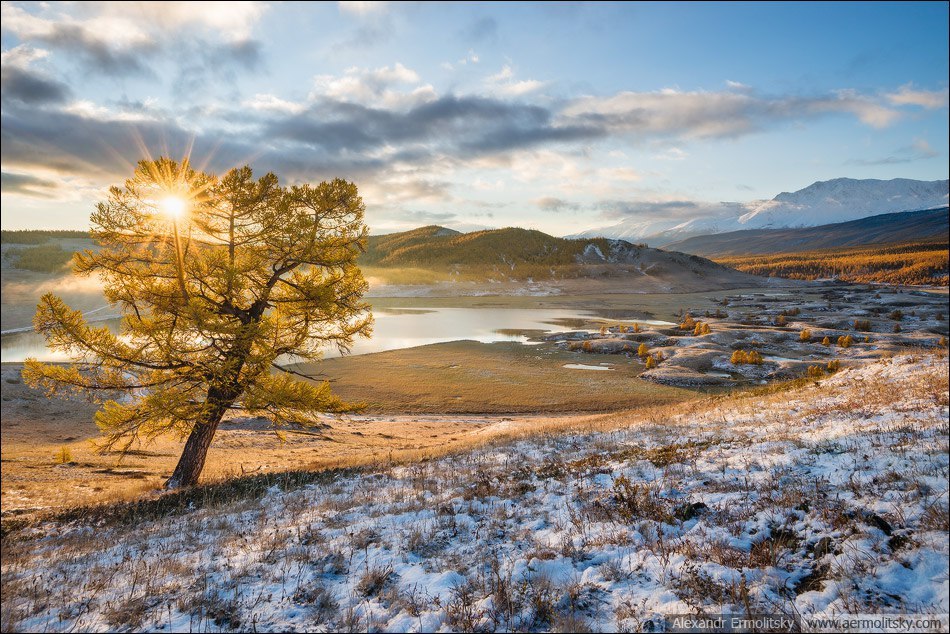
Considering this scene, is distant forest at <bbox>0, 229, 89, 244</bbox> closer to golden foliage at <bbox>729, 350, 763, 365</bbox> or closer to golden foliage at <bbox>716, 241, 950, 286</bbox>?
golden foliage at <bbox>729, 350, 763, 365</bbox>

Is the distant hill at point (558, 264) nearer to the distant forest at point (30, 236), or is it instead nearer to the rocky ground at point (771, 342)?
the rocky ground at point (771, 342)

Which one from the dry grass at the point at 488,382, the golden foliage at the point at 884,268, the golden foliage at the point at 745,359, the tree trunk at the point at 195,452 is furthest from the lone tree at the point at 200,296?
the golden foliage at the point at 884,268

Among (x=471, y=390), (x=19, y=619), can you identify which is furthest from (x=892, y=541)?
(x=471, y=390)

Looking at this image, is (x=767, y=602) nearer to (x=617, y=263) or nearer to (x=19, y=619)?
(x=19, y=619)

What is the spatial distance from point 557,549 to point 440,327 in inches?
2234

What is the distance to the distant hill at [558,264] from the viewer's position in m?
Result: 135

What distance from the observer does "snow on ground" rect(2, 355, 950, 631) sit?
13.4 ft

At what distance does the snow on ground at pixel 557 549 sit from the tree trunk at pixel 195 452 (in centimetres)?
331

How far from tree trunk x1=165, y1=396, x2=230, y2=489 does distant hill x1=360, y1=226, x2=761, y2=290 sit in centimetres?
11520

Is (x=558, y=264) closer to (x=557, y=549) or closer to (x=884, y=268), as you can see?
(x=884, y=268)

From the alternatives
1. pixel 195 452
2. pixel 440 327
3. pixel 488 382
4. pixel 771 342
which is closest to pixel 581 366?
pixel 488 382

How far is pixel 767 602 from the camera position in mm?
3887

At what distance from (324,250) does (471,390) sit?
2058 cm

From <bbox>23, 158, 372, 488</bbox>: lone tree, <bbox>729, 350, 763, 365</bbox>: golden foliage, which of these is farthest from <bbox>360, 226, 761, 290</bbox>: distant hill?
<bbox>23, 158, 372, 488</bbox>: lone tree
